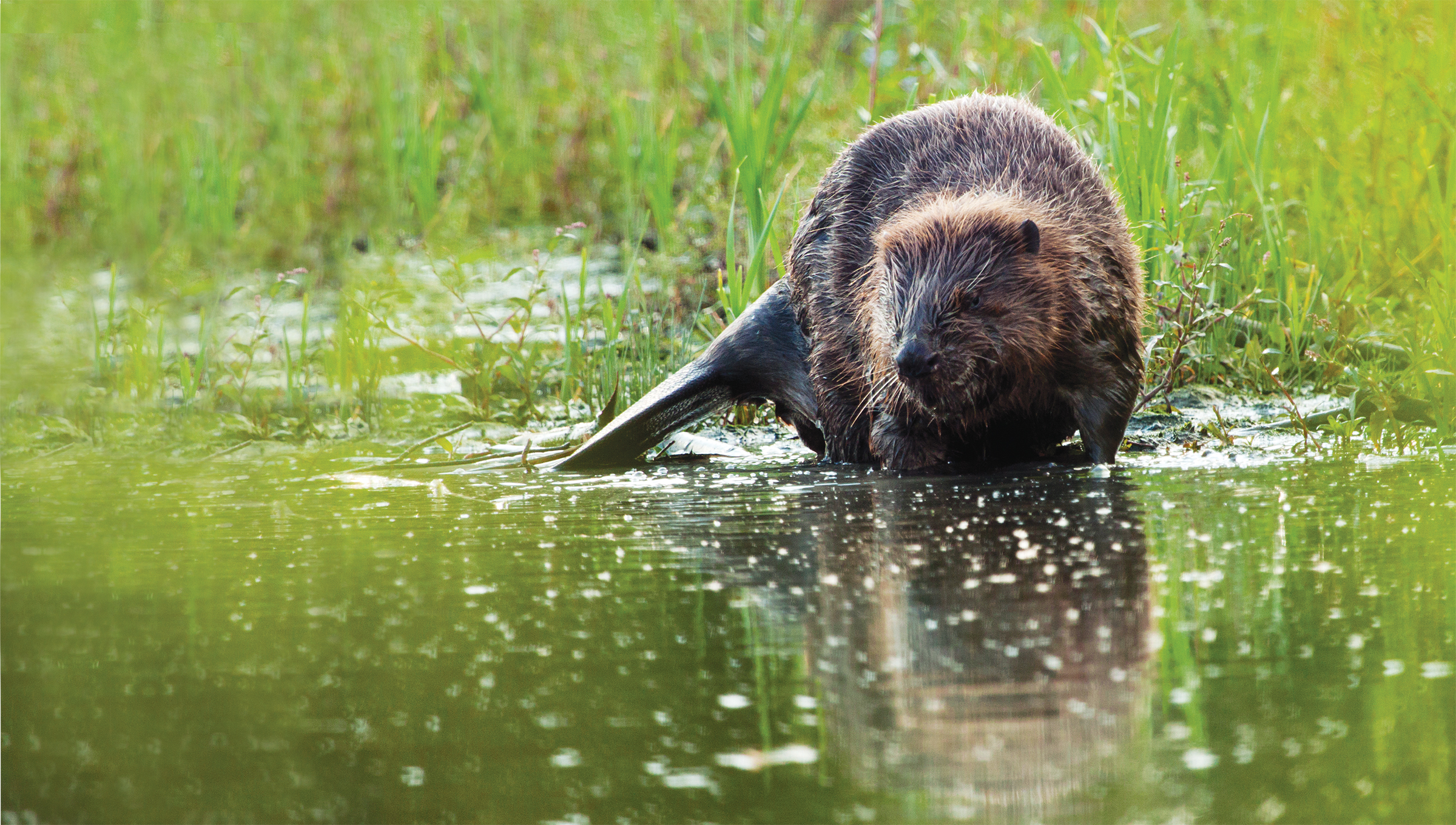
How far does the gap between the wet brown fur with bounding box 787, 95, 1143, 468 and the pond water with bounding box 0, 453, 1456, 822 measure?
1.17 feet

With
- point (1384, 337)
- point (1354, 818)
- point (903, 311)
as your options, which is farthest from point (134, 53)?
point (1354, 818)

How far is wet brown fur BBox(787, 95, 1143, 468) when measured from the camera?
3658 mm

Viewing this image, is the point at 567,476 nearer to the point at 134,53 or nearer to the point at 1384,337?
the point at 1384,337

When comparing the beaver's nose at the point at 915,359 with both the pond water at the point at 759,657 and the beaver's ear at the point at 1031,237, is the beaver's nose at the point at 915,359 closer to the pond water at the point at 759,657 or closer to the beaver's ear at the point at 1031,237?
the pond water at the point at 759,657

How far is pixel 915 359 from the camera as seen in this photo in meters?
3.49

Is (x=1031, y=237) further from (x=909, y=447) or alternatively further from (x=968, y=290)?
(x=909, y=447)

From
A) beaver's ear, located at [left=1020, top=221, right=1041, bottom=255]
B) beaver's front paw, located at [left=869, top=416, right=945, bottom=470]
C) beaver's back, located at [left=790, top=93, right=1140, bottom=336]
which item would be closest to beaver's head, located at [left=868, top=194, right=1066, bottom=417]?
beaver's ear, located at [left=1020, top=221, right=1041, bottom=255]

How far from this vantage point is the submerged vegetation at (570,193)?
473cm

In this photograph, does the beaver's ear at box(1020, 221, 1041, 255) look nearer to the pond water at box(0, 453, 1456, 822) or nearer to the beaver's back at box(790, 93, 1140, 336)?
the beaver's back at box(790, 93, 1140, 336)

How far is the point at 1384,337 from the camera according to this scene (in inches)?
182

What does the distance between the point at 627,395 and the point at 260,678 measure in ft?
9.01

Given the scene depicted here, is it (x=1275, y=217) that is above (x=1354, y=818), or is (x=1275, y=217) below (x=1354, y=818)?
above

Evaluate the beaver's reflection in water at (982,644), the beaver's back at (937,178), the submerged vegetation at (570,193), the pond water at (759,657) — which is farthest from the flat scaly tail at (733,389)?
the beaver's reflection in water at (982,644)

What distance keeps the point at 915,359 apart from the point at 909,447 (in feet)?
1.68
